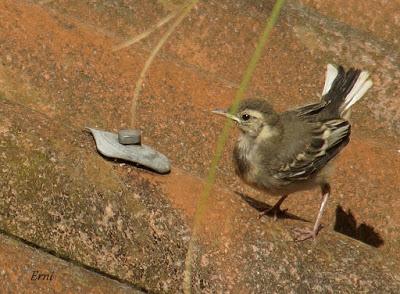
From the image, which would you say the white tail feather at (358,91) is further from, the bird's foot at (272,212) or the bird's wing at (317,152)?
the bird's foot at (272,212)

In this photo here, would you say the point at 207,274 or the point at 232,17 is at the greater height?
the point at 232,17

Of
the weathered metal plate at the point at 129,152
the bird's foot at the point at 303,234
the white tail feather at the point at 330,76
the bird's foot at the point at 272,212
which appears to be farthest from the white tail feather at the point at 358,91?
the weathered metal plate at the point at 129,152

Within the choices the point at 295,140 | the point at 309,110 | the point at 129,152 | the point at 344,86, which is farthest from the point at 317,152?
the point at 129,152

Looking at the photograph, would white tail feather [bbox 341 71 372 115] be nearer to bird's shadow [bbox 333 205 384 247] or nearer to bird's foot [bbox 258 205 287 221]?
bird's shadow [bbox 333 205 384 247]

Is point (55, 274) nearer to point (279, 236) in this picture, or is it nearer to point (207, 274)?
point (207, 274)

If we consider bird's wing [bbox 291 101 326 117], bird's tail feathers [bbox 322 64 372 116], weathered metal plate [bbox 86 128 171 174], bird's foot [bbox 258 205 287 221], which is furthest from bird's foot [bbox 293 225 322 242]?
bird's tail feathers [bbox 322 64 372 116]

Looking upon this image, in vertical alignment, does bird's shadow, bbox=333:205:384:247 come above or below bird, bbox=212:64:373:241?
below

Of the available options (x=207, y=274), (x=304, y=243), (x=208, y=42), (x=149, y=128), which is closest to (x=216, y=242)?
(x=207, y=274)

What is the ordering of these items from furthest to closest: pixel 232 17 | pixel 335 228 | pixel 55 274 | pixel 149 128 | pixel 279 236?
1. pixel 232 17
2. pixel 335 228
3. pixel 149 128
4. pixel 279 236
5. pixel 55 274
